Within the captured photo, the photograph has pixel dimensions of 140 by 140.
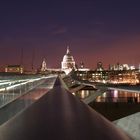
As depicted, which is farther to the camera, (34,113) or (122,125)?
(122,125)

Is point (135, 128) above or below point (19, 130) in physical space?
below

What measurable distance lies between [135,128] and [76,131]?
185 inches

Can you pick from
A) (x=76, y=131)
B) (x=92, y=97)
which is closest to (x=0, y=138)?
(x=76, y=131)

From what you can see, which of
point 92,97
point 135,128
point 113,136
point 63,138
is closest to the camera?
point 63,138

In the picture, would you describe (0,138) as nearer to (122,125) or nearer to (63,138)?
(63,138)

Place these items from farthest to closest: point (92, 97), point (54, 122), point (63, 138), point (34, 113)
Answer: point (92, 97), point (34, 113), point (54, 122), point (63, 138)

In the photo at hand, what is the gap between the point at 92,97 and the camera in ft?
95.8

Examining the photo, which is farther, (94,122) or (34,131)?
(94,122)

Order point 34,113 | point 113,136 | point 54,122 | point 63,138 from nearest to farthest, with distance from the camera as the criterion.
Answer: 1. point 63,138
2. point 113,136
3. point 54,122
4. point 34,113

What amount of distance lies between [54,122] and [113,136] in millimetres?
771

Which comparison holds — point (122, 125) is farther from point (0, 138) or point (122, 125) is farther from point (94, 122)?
Answer: point (0, 138)

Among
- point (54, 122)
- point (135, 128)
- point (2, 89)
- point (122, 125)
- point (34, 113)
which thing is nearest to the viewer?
point (54, 122)

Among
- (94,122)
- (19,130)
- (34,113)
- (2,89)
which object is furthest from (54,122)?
(2,89)

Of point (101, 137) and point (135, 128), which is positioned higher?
point (101, 137)
